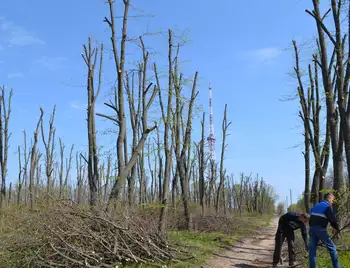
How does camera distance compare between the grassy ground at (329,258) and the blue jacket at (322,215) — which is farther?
the grassy ground at (329,258)

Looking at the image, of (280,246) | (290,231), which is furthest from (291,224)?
(280,246)

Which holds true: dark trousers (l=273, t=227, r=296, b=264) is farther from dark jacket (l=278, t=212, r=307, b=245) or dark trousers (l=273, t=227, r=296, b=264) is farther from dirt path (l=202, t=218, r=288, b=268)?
dirt path (l=202, t=218, r=288, b=268)

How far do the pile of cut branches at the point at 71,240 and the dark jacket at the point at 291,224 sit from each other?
3.78 metres

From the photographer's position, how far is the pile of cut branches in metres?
9.00

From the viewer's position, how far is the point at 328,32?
12328mm

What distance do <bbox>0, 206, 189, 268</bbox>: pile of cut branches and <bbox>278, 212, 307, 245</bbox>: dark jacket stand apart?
3.78m

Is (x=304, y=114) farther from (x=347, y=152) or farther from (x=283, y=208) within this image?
(x=283, y=208)

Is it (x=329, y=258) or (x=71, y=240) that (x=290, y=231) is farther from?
(x=71, y=240)

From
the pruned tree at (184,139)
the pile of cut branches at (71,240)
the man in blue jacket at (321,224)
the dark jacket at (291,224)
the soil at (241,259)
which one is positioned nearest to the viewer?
the man in blue jacket at (321,224)

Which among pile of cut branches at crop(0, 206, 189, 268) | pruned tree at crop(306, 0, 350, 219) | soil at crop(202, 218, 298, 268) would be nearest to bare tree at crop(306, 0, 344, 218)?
pruned tree at crop(306, 0, 350, 219)

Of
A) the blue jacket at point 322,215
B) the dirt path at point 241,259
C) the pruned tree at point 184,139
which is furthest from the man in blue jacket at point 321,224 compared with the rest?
the pruned tree at point 184,139

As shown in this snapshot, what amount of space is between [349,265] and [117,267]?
16.3ft

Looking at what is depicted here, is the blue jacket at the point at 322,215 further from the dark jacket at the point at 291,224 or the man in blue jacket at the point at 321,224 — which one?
the dark jacket at the point at 291,224

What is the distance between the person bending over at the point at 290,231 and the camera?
10719 millimetres
